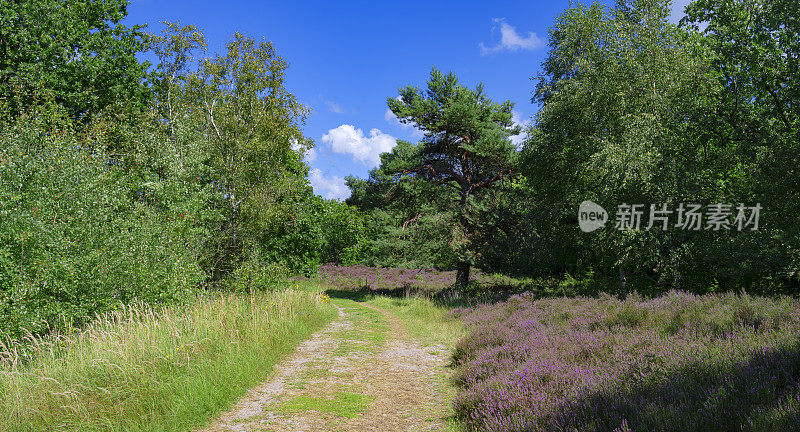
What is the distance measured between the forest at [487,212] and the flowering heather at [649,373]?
4 cm

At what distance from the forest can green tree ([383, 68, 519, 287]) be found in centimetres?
16

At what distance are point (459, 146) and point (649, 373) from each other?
19880 mm

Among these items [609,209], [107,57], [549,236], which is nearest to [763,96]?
[609,209]

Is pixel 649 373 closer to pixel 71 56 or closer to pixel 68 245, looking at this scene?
pixel 68 245

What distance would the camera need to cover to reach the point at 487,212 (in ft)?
68.2

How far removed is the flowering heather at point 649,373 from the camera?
3.21 meters

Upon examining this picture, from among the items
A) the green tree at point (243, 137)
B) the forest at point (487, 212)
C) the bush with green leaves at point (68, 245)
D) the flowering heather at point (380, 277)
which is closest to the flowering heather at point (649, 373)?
the forest at point (487, 212)

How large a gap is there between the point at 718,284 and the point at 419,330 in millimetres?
10408

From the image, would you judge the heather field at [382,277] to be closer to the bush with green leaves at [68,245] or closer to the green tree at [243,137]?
the green tree at [243,137]

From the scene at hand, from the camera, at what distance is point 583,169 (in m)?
15.4

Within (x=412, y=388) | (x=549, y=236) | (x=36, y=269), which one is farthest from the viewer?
(x=549, y=236)

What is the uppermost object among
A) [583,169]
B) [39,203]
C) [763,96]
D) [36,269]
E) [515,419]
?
[763,96]

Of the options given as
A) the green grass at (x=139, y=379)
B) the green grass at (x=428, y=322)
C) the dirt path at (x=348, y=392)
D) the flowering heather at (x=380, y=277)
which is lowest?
the flowering heather at (x=380, y=277)

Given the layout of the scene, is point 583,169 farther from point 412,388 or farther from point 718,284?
point 412,388
